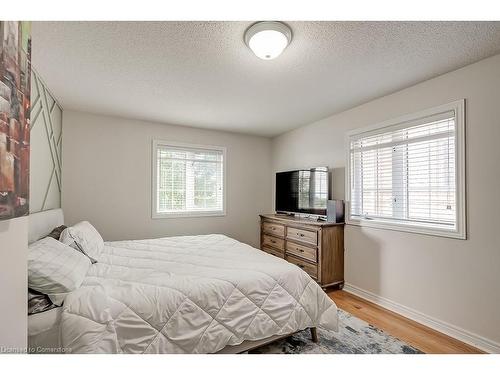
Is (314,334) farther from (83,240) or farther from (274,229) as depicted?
(83,240)

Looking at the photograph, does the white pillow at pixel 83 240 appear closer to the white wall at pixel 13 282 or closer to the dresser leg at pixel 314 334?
the white wall at pixel 13 282

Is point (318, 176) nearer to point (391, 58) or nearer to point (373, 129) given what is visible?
point (373, 129)

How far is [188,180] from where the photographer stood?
13.3 feet

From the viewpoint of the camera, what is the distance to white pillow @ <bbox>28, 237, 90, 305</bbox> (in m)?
1.37

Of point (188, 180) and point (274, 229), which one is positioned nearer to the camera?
point (274, 229)

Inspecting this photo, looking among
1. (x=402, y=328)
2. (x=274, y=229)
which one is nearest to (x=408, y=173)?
(x=402, y=328)

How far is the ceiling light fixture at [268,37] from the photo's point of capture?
1537 mm

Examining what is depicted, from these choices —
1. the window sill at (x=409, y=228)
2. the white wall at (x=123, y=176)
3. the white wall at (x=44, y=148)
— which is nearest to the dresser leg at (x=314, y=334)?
the window sill at (x=409, y=228)

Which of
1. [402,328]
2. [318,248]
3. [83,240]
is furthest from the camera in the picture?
[318,248]

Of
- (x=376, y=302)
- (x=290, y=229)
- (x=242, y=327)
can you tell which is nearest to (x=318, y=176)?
(x=290, y=229)

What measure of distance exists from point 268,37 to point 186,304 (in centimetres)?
A: 185

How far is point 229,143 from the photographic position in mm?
4352

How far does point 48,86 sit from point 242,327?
3045 mm

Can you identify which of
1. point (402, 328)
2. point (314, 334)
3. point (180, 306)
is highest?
point (180, 306)
